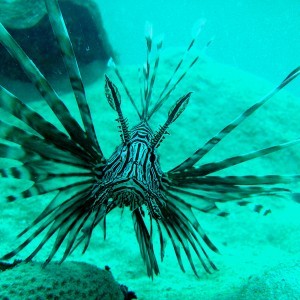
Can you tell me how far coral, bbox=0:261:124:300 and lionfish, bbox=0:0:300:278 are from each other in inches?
5.4

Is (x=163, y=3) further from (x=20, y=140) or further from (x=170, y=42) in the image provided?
(x=20, y=140)

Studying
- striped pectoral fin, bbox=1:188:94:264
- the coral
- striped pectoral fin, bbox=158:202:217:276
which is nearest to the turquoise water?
striped pectoral fin, bbox=158:202:217:276

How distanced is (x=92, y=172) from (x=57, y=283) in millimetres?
771

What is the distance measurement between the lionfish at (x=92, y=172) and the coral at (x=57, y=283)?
137 millimetres

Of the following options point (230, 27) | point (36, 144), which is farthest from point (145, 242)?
point (230, 27)

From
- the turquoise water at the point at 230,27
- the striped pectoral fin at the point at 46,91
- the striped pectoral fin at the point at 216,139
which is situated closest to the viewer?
the striped pectoral fin at the point at 46,91

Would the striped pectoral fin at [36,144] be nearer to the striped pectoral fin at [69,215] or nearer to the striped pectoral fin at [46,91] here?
the striped pectoral fin at [46,91]

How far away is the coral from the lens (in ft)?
6.47

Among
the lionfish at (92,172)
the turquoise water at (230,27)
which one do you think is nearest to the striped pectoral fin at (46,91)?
the lionfish at (92,172)

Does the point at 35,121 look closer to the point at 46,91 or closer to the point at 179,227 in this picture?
the point at 46,91

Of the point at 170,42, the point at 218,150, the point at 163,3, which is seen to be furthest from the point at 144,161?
the point at 170,42

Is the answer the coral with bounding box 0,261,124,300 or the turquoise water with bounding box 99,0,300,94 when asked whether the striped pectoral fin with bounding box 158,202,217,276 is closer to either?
the coral with bounding box 0,261,124,300

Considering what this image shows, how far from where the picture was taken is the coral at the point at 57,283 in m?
1.97

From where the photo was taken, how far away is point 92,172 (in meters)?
2.38
